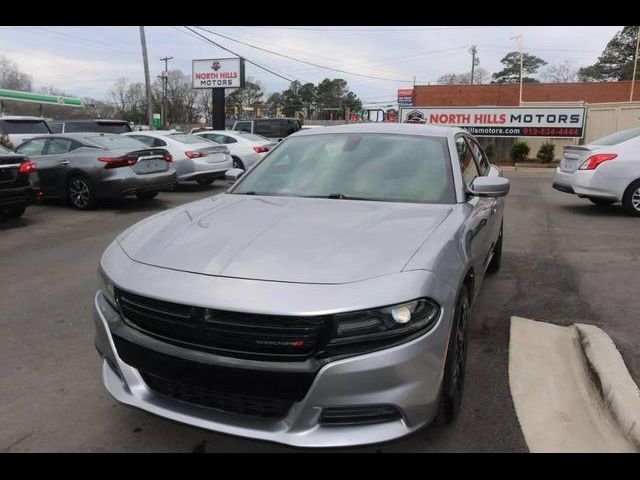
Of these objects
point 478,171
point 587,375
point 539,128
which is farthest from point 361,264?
point 539,128

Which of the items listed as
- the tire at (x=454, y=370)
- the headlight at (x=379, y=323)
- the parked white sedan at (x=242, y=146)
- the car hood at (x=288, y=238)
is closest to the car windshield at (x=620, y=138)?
the car hood at (x=288, y=238)

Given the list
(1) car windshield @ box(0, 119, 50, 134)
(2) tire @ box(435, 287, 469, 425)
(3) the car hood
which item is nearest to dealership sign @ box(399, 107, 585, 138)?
(1) car windshield @ box(0, 119, 50, 134)

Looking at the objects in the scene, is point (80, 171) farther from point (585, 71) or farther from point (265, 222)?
point (585, 71)

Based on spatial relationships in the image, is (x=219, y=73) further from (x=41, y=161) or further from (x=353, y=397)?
(x=353, y=397)

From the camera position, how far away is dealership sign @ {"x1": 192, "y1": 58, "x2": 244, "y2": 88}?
28.1 m

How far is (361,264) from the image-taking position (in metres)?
2.39

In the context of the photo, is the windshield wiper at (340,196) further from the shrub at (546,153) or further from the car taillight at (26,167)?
the shrub at (546,153)

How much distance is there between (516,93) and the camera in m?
37.3

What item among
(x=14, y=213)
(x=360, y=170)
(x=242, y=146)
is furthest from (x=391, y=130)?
(x=242, y=146)

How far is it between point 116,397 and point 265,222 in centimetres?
116

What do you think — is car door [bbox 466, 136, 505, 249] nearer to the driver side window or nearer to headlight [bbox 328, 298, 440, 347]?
the driver side window

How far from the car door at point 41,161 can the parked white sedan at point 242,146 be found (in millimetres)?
4394

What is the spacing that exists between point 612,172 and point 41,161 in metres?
10.6
